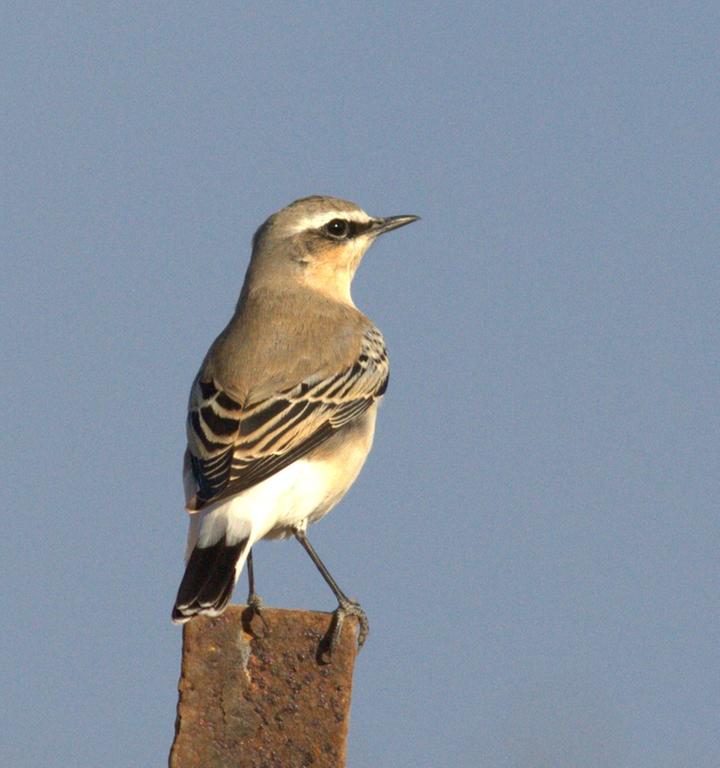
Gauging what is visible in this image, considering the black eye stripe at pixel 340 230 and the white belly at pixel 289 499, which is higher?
the black eye stripe at pixel 340 230

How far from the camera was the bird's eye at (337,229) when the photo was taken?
12.3m

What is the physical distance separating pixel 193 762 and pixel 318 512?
3.91 m

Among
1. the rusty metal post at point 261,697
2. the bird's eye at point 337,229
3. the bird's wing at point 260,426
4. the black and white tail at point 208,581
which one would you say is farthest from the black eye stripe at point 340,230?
the rusty metal post at point 261,697

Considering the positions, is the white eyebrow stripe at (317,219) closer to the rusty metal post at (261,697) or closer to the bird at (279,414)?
the bird at (279,414)

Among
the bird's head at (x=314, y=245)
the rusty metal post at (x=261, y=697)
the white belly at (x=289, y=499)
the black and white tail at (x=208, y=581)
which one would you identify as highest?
the bird's head at (x=314, y=245)

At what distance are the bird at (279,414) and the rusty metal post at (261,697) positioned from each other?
51 cm

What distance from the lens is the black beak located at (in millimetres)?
12648

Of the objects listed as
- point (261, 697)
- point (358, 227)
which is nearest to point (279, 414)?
point (261, 697)

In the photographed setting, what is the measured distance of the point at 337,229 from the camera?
40.6 ft

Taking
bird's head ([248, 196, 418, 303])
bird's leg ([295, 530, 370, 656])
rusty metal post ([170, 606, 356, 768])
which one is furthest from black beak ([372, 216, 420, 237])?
rusty metal post ([170, 606, 356, 768])

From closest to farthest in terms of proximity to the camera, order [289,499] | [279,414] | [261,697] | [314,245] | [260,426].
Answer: [261,697]
[260,426]
[289,499]
[279,414]
[314,245]

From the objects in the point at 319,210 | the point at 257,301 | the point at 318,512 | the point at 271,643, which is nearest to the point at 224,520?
the point at 318,512

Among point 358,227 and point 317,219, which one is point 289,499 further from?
point 358,227

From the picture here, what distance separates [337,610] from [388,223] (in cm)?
620
